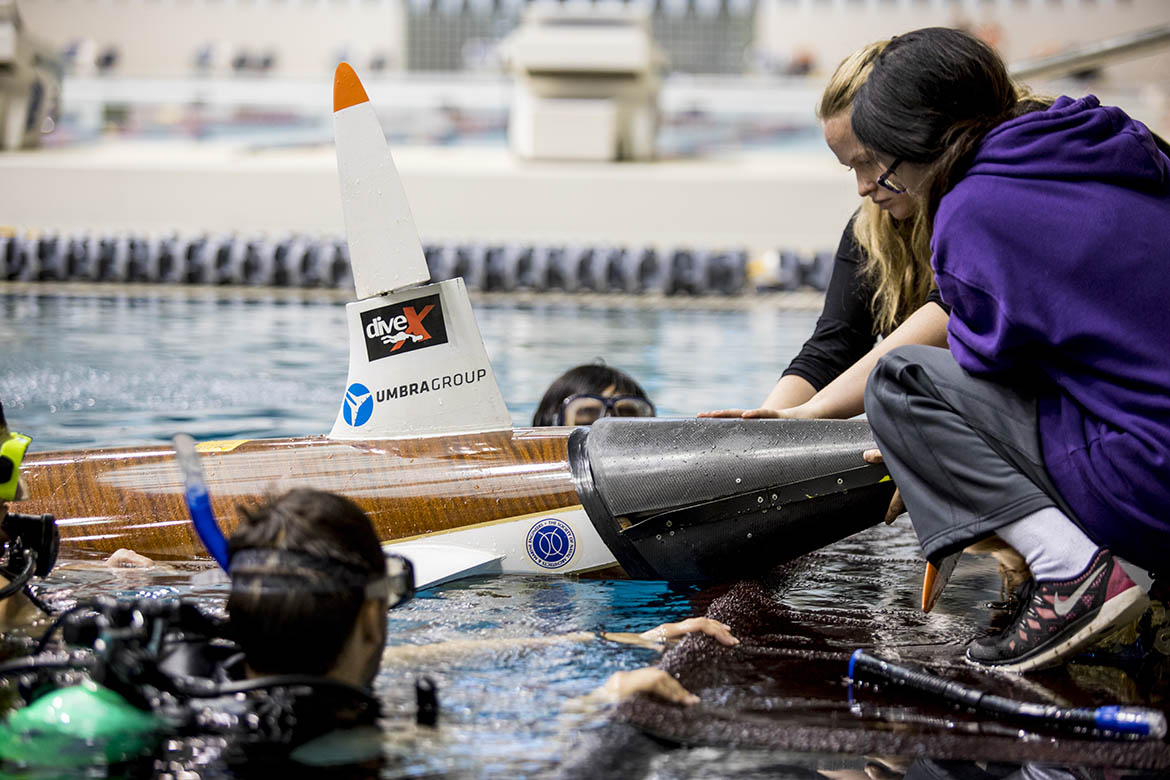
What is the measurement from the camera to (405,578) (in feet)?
6.55

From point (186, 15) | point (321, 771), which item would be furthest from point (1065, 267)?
point (186, 15)

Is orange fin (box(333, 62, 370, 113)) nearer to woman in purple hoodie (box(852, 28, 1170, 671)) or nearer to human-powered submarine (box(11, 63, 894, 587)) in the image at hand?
human-powered submarine (box(11, 63, 894, 587))

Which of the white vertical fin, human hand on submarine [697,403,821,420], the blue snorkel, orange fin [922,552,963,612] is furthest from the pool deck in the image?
the blue snorkel

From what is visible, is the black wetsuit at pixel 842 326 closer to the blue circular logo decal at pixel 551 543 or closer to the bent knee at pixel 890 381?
the blue circular logo decal at pixel 551 543

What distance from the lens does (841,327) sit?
135 inches

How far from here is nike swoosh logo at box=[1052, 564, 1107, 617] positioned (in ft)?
6.91

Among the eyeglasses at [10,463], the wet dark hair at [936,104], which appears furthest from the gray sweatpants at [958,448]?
the eyeglasses at [10,463]

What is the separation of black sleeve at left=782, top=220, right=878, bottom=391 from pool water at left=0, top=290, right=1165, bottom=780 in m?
0.50

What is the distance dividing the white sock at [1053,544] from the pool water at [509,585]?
24 centimetres

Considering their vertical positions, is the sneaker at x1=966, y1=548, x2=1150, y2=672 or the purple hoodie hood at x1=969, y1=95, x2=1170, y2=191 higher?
the purple hoodie hood at x1=969, y1=95, x2=1170, y2=191

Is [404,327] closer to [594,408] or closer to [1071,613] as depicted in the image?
[594,408]

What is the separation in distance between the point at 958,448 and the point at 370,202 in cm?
152

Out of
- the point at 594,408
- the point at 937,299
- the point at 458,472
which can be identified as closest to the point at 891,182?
the point at 937,299

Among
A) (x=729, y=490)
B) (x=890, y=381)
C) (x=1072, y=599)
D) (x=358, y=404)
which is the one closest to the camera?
(x=1072, y=599)
